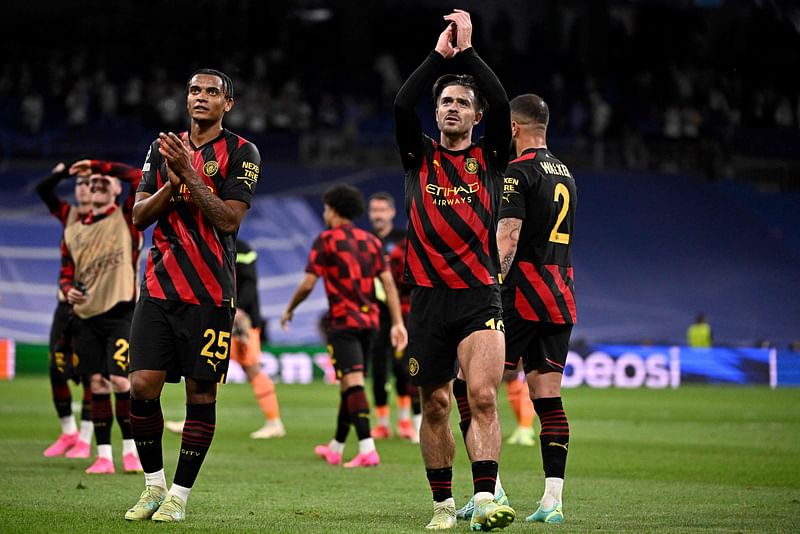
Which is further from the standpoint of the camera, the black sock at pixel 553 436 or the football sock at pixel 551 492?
the black sock at pixel 553 436

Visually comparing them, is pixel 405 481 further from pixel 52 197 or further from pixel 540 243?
pixel 52 197

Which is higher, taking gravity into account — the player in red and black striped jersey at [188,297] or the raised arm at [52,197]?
the raised arm at [52,197]

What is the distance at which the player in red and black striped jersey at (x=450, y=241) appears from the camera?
676cm

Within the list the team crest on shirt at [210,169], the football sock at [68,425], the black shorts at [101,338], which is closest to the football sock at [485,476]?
the team crest on shirt at [210,169]

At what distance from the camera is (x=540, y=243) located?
7652 millimetres

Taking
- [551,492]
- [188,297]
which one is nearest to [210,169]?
[188,297]

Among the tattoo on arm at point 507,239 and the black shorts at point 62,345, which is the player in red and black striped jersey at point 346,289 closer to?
the black shorts at point 62,345

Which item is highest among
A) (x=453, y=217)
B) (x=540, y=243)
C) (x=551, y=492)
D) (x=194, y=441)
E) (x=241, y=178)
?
(x=241, y=178)

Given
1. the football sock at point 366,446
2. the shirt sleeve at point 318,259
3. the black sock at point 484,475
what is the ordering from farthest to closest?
the shirt sleeve at point 318,259, the football sock at point 366,446, the black sock at point 484,475

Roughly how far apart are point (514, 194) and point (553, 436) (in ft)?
4.90

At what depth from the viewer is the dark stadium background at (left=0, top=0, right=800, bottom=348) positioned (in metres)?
31.1

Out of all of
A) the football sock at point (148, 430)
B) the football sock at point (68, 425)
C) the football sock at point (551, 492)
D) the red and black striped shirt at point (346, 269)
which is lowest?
the football sock at point (68, 425)

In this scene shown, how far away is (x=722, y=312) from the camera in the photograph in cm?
3145

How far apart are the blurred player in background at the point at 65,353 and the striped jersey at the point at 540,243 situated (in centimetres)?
412
